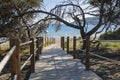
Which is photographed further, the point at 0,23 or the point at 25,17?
the point at 25,17

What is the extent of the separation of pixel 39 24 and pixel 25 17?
3.81 feet

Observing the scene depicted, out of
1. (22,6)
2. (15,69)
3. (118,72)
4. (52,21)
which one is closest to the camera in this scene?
(15,69)

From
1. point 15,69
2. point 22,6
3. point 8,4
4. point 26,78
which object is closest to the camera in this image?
point 15,69

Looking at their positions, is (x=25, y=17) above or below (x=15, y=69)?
above

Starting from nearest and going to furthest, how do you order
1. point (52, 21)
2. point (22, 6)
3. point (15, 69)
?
point (15, 69) < point (22, 6) < point (52, 21)

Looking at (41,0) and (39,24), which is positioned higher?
(41,0)

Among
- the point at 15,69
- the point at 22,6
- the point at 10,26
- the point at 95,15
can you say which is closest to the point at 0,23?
the point at 10,26

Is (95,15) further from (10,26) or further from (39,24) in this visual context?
(10,26)

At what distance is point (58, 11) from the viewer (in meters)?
21.8

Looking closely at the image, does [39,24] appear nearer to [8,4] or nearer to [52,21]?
[52,21]

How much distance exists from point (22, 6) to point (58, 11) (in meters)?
2.53

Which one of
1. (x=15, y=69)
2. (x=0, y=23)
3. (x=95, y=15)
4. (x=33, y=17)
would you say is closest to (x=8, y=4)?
(x=0, y=23)

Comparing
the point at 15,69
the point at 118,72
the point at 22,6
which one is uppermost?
the point at 22,6

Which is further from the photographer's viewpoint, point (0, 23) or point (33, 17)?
point (33, 17)
